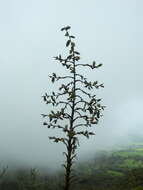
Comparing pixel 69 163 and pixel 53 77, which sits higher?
pixel 53 77

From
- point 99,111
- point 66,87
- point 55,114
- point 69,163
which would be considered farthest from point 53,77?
point 69,163

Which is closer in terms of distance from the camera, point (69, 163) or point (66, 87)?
point (69, 163)

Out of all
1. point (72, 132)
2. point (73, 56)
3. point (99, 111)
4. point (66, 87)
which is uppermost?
point (73, 56)

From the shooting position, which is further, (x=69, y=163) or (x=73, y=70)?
(x=73, y=70)

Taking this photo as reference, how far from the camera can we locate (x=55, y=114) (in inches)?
471

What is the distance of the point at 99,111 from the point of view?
11.7m

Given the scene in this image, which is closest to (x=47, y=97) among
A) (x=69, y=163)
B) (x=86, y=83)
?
(x=86, y=83)

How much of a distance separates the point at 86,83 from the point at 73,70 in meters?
0.70

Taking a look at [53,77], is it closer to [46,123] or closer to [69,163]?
[46,123]

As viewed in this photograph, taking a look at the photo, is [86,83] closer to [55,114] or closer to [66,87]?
[66,87]

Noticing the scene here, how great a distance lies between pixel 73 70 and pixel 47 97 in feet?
4.71

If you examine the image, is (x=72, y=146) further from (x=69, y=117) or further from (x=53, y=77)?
(x=53, y=77)

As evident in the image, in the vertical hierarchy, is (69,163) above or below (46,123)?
below

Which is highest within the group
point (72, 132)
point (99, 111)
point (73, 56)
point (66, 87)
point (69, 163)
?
point (73, 56)
